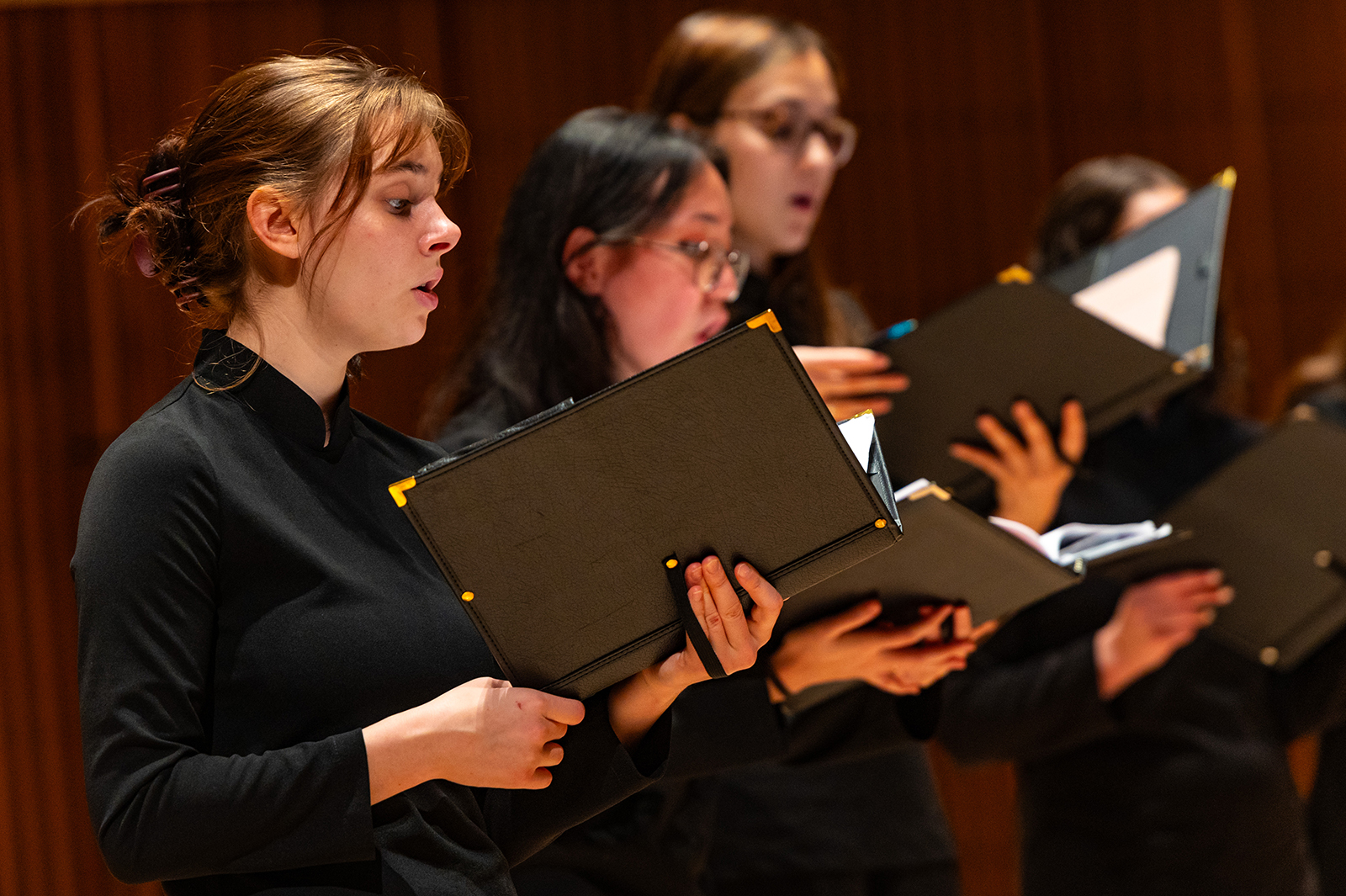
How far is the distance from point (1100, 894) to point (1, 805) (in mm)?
2274

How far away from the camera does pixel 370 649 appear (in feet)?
3.58

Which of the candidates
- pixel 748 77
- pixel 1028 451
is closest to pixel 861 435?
pixel 1028 451

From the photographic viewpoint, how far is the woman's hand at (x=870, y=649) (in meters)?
1.65

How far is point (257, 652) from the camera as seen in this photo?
105 cm

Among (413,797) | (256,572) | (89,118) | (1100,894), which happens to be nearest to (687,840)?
(413,797)

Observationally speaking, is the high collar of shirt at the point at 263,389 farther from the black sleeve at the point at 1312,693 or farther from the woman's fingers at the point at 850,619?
the black sleeve at the point at 1312,693

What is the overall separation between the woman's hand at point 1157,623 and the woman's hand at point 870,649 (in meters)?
0.73

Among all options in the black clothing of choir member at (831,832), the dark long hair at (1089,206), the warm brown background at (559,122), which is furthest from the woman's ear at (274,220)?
the dark long hair at (1089,206)

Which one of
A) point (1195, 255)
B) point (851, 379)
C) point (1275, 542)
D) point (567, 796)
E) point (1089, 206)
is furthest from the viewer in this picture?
point (1089, 206)

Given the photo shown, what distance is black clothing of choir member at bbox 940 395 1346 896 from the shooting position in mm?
2328

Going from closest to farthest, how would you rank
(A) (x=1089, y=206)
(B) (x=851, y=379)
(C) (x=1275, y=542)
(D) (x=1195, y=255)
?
(B) (x=851, y=379)
(D) (x=1195, y=255)
(C) (x=1275, y=542)
(A) (x=1089, y=206)

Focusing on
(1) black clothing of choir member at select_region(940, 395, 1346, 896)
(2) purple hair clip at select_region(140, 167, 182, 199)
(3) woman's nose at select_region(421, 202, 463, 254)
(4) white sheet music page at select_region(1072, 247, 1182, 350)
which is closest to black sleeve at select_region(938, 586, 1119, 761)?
(1) black clothing of choir member at select_region(940, 395, 1346, 896)

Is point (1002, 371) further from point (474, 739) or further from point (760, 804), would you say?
point (474, 739)

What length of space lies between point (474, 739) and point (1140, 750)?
1671mm
